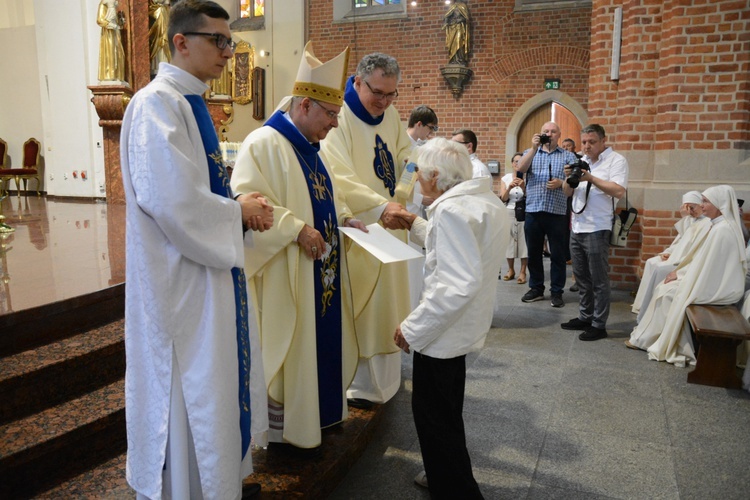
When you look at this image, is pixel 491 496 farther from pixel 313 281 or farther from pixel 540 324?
pixel 540 324

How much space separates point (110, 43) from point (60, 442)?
730 cm

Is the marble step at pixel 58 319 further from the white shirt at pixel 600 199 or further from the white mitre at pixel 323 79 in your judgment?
the white shirt at pixel 600 199

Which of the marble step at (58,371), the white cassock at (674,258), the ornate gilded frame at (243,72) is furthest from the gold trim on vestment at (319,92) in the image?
the ornate gilded frame at (243,72)

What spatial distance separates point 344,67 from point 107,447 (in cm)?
190

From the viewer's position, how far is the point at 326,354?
8.54 feet

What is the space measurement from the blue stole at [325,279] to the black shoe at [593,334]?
9.35 feet

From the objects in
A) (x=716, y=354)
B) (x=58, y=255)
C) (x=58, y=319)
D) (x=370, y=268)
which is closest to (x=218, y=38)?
(x=370, y=268)

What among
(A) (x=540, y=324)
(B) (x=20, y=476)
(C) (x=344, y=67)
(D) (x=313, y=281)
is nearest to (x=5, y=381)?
(B) (x=20, y=476)

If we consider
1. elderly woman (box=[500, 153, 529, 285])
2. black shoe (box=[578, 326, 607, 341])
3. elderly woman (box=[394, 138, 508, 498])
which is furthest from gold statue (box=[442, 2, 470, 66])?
elderly woman (box=[394, 138, 508, 498])

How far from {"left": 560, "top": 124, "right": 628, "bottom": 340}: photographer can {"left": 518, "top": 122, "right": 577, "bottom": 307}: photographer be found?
0.63 m

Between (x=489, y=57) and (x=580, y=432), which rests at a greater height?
(x=489, y=57)

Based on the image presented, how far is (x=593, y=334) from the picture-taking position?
4.85 meters

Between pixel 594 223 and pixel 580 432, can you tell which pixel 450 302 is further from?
pixel 594 223

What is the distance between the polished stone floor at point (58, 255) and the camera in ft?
10.3
